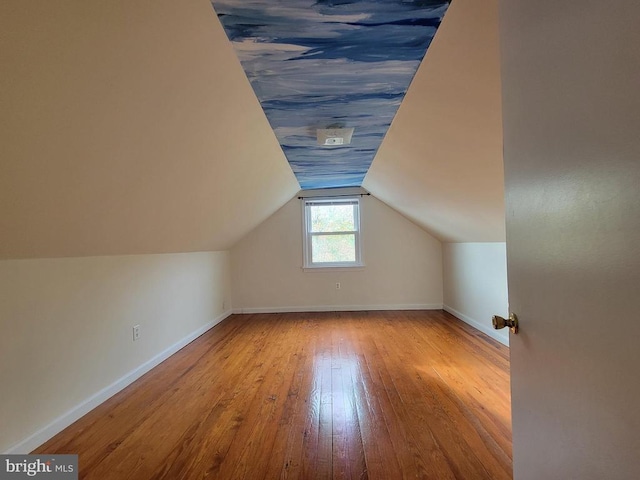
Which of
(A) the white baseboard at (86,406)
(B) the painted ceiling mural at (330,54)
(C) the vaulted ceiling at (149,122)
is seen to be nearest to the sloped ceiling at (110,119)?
(C) the vaulted ceiling at (149,122)

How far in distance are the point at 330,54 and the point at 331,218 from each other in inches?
149

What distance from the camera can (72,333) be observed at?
2146 mm

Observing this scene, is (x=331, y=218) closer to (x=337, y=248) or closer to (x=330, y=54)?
(x=337, y=248)

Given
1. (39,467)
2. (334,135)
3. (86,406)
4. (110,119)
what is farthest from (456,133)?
(86,406)

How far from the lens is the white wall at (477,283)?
345cm

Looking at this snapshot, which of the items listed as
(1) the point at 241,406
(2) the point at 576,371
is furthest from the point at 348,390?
(2) the point at 576,371

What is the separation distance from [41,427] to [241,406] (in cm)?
113

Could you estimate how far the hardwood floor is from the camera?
5.33 feet

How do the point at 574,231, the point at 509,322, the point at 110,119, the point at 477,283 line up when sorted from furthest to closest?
the point at 477,283 < the point at 110,119 < the point at 509,322 < the point at 574,231

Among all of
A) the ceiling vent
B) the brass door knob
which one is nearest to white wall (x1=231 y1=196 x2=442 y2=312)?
the ceiling vent

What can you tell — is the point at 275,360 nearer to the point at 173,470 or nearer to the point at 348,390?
the point at 348,390

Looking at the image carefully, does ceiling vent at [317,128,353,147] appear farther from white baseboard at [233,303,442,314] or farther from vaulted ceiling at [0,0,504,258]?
white baseboard at [233,303,442,314]

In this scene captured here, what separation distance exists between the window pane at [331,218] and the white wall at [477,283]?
1601 millimetres

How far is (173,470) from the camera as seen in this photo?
1612 mm
